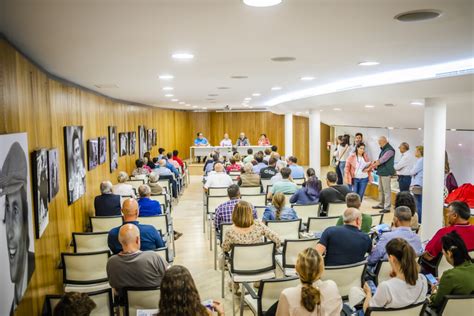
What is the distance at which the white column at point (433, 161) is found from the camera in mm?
6363

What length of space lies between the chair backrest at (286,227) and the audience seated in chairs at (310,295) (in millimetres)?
2352

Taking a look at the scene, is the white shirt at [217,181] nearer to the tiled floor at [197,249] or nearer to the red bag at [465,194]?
the tiled floor at [197,249]

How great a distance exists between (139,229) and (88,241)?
3.19ft

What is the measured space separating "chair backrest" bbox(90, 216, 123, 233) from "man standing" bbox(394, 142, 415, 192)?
6.07 meters

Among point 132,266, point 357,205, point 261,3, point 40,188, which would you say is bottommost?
point 132,266

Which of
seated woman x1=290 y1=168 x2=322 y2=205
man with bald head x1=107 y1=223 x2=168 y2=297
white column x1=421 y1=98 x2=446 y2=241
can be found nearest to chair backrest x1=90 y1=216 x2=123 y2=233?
man with bald head x1=107 y1=223 x2=168 y2=297

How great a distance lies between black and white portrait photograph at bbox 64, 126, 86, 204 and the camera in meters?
5.76

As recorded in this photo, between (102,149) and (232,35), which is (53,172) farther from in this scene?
(102,149)

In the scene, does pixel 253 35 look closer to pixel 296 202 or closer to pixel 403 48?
pixel 403 48

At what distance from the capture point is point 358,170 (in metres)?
9.92

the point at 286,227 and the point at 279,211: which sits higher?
the point at 279,211

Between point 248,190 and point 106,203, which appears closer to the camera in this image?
point 106,203

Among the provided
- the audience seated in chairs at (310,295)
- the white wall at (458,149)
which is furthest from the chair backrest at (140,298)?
the white wall at (458,149)

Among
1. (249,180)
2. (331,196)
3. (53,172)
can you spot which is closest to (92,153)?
(53,172)
